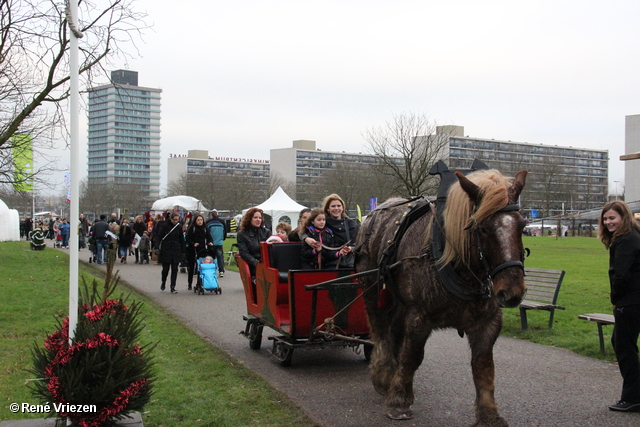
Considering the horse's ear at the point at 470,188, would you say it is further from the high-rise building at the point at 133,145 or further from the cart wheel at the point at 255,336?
the high-rise building at the point at 133,145

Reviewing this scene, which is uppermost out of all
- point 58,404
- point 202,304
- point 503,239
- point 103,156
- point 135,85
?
point 135,85

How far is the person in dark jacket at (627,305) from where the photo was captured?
5.30 meters

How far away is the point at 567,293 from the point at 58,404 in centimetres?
1199

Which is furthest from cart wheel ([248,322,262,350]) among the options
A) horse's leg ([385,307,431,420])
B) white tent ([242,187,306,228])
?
white tent ([242,187,306,228])

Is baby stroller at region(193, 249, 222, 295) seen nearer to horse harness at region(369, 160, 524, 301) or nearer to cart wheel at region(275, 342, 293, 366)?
cart wheel at region(275, 342, 293, 366)

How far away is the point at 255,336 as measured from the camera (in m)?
8.01

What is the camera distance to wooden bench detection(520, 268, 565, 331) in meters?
8.91

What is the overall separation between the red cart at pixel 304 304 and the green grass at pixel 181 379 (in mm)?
624

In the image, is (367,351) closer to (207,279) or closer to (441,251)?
(441,251)

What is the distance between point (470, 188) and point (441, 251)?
1.99ft

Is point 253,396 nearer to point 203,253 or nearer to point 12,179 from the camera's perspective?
point 203,253

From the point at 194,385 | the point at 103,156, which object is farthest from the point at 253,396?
the point at 103,156

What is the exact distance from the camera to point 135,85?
155 m

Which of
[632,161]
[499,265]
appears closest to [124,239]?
[499,265]
